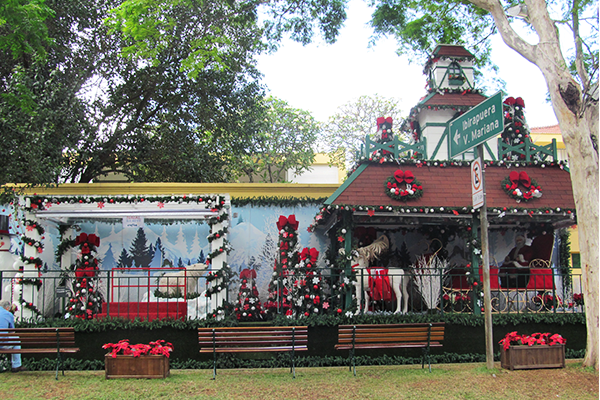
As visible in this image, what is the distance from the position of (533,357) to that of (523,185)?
3.73 metres

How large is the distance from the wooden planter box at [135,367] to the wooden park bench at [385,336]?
9.48 ft

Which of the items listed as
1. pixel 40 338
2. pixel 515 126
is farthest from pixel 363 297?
pixel 40 338

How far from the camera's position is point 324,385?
24.1 ft

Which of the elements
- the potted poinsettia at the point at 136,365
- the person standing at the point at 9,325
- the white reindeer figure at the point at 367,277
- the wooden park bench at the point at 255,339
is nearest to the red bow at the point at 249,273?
the white reindeer figure at the point at 367,277

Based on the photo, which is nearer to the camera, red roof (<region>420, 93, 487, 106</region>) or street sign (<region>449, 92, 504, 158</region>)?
street sign (<region>449, 92, 504, 158</region>)

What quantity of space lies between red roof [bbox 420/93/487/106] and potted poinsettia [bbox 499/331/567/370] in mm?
6146

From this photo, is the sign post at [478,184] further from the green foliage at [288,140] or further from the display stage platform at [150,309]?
the green foliage at [288,140]

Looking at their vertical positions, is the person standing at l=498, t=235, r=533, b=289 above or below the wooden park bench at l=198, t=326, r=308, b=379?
above

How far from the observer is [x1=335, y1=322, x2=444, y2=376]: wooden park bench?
26.3 feet

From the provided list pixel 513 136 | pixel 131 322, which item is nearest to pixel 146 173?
pixel 131 322

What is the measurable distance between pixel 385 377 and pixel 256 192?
6.27 m

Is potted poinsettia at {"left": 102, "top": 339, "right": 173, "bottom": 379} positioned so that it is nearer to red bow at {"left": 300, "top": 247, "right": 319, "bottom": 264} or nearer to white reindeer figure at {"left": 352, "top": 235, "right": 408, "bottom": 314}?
red bow at {"left": 300, "top": 247, "right": 319, "bottom": 264}

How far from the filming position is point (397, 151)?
10617mm

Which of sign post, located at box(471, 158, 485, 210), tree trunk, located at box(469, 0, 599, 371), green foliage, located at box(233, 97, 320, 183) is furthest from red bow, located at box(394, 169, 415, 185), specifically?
green foliage, located at box(233, 97, 320, 183)
